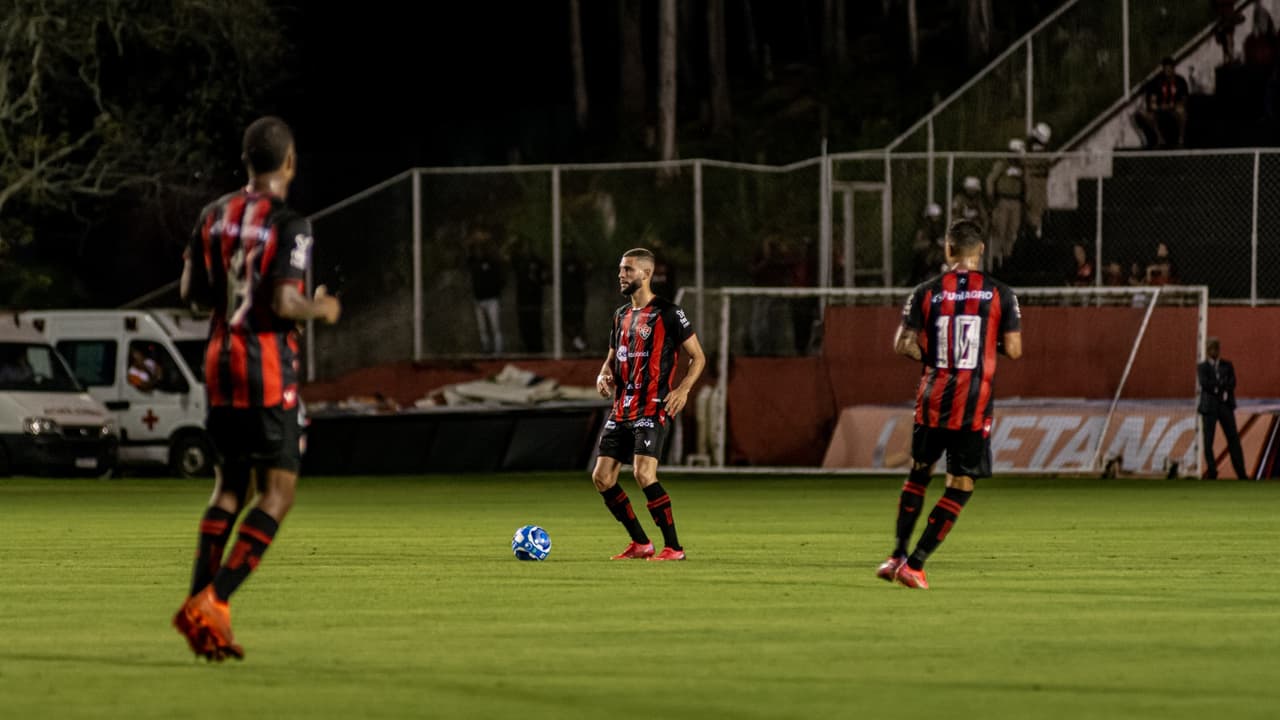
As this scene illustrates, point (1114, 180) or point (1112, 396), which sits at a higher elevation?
point (1114, 180)

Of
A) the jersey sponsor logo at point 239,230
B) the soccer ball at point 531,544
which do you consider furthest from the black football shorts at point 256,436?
the soccer ball at point 531,544

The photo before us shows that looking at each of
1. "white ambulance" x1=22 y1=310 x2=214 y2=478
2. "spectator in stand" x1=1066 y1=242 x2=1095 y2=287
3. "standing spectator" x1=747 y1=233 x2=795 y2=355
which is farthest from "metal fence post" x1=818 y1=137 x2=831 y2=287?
"white ambulance" x1=22 y1=310 x2=214 y2=478

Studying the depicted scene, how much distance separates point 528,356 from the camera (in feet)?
108

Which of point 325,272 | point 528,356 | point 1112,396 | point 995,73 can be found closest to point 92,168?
point 325,272

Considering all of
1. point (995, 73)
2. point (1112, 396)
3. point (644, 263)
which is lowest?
point (1112, 396)

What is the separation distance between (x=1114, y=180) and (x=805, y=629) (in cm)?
2165

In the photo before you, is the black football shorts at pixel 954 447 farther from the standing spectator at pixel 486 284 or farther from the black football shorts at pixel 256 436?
the standing spectator at pixel 486 284

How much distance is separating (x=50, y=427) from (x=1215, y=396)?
14.8 meters

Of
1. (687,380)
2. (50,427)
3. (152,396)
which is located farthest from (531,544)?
(152,396)

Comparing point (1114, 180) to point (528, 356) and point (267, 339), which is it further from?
point (267, 339)

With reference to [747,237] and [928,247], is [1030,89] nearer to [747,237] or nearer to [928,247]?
[928,247]

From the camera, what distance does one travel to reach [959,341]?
13.3 metres

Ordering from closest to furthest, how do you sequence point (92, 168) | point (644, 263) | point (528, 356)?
1. point (644, 263)
2. point (528, 356)
3. point (92, 168)

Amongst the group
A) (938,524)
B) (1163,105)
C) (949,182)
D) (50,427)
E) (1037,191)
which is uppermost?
(1163,105)
